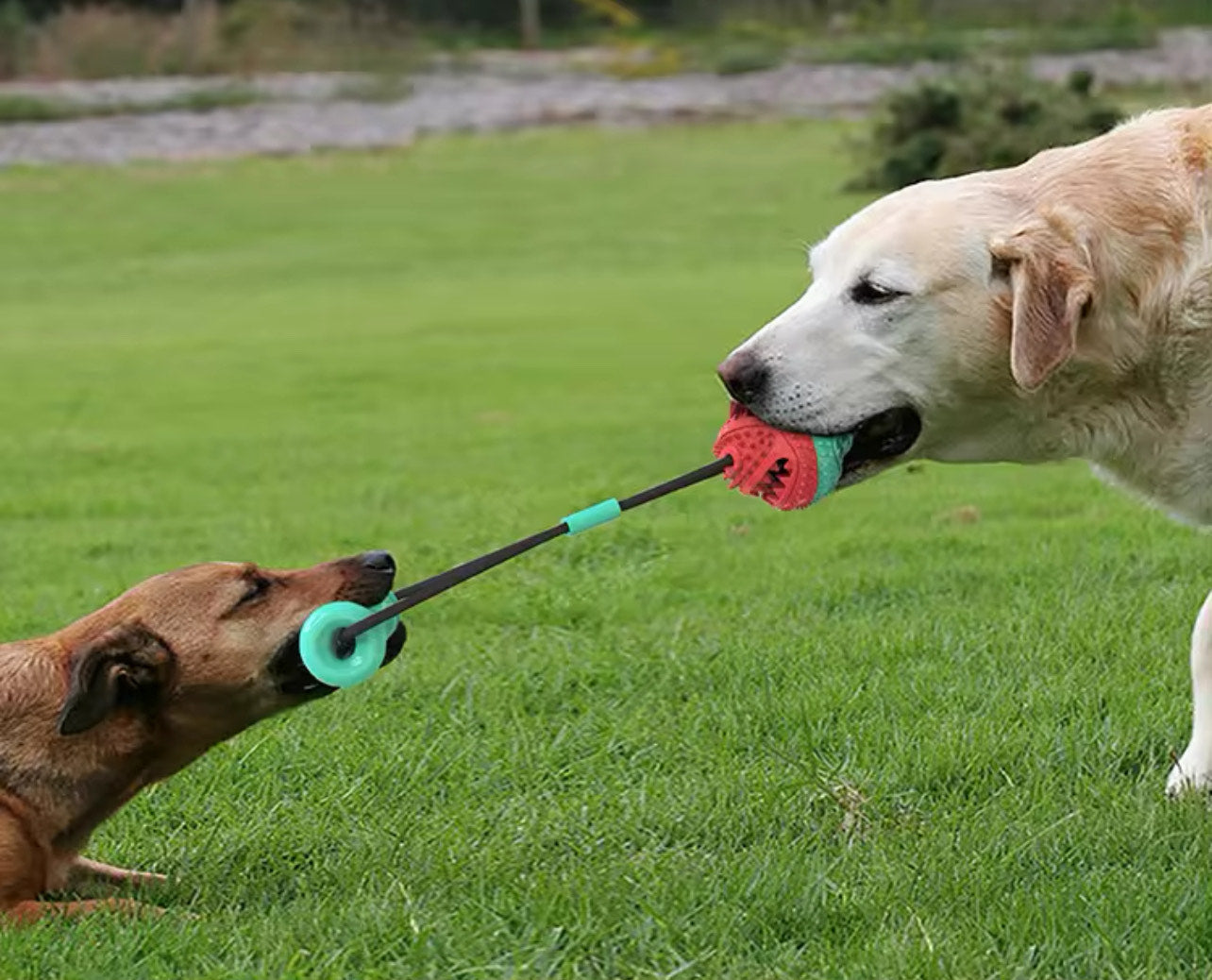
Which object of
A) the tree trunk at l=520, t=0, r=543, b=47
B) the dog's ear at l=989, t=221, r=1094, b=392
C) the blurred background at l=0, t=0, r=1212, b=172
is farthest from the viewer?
the tree trunk at l=520, t=0, r=543, b=47

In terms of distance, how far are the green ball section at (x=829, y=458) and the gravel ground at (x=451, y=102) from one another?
35.6m

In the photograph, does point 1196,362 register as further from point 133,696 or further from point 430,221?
point 430,221

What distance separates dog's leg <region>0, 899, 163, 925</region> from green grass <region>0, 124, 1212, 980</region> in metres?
0.12

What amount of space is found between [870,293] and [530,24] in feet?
155

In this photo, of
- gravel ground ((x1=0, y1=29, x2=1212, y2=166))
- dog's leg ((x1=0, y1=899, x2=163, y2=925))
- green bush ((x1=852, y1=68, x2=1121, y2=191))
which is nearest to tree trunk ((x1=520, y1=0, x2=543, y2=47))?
gravel ground ((x1=0, y1=29, x2=1212, y2=166))

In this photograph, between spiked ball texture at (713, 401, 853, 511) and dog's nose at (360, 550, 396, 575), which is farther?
dog's nose at (360, 550, 396, 575)

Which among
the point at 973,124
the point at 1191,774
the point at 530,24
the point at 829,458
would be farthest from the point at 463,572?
the point at 530,24

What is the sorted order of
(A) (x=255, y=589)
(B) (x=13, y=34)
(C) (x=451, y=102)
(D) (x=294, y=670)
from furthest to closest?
(C) (x=451, y=102) → (B) (x=13, y=34) → (A) (x=255, y=589) → (D) (x=294, y=670)

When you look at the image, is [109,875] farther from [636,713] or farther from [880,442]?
[880,442]

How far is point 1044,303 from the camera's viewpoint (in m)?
5.02

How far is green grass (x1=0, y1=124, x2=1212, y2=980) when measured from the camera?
4.51m

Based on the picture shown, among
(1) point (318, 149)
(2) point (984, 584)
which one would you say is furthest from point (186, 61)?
(2) point (984, 584)

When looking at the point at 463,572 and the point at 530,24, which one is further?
the point at 530,24

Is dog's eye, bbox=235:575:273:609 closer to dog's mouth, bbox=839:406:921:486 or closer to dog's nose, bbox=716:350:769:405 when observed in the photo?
dog's nose, bbox=716:350:769:405
